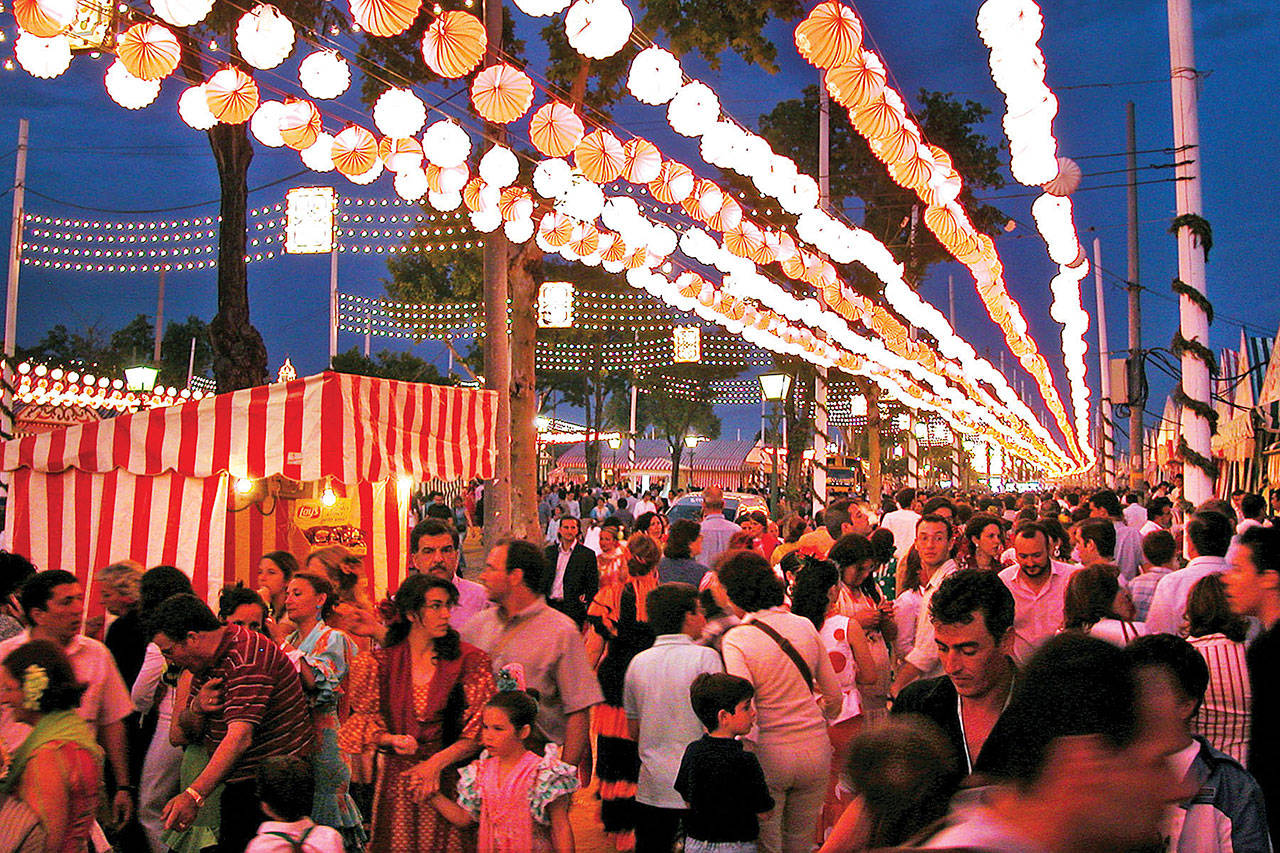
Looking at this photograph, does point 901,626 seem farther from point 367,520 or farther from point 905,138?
point 367,520

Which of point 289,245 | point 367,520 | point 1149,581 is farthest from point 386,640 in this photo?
point 289,245

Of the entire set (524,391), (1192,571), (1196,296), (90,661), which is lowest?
(90,661)

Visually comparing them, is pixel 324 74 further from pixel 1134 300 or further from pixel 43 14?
pixel 1134 300

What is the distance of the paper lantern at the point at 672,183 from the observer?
1129 centimetres

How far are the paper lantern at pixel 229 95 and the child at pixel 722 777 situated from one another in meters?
6.04

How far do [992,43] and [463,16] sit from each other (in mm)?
4072

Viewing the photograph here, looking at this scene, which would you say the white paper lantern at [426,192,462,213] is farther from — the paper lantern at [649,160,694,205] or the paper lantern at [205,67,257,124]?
the paper lantern at [205,67,257,124]

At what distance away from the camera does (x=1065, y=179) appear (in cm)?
1020

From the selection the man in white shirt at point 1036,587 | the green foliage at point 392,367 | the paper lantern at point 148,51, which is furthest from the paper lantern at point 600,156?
the green foliage at point 392,367

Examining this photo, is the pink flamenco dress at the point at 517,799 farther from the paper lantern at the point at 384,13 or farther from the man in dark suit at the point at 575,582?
the paper lantern at the point at 384,13

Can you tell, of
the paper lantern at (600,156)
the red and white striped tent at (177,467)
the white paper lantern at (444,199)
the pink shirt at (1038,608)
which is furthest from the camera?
the white paper lantern at (444,199)

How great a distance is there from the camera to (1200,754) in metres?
3.23

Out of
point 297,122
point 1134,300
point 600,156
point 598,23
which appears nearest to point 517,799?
point 598,23

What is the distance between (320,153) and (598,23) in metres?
2.75
